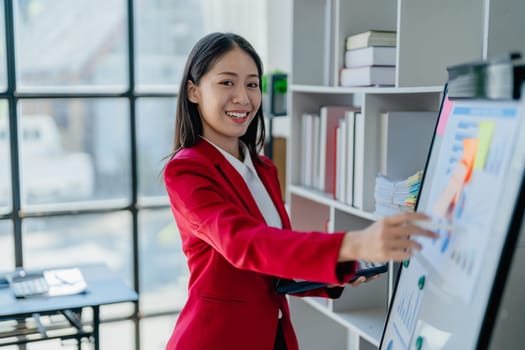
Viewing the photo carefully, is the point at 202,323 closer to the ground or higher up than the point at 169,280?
higher up

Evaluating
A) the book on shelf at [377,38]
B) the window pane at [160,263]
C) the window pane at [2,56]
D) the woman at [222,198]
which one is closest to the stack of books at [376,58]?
the book on shelf at [377,38]

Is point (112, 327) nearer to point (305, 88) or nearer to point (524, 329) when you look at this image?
point (305, 88)

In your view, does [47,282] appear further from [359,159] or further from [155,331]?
[359,159]

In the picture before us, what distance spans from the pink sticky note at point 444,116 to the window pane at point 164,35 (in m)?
2.35

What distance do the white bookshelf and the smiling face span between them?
1.77 ft

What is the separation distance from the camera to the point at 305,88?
2914 millimetres

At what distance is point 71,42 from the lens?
3.46 metres

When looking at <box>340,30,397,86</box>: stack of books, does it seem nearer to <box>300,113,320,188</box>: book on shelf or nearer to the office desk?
<box>300,113,320,188</box>: book on shelf

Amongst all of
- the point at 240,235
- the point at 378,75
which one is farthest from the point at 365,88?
the point at 240,235

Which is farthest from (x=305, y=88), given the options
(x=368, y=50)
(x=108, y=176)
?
(x=108, y=176)

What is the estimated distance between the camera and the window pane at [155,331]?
3.77 meters

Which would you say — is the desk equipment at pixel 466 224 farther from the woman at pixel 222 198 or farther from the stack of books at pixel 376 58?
the stack of books at pixel 376 58

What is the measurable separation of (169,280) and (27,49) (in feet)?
4.57

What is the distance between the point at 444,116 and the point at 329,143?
1.35 m
